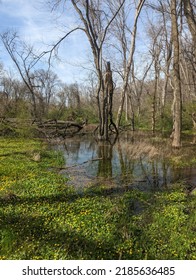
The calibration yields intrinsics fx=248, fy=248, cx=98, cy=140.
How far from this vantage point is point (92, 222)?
18.4 feet

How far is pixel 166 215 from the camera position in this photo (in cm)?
595

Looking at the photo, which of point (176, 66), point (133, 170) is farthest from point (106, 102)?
point (133, 170)

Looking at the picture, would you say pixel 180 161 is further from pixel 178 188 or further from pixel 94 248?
pixel 94 248

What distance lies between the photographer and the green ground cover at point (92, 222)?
4527 mm

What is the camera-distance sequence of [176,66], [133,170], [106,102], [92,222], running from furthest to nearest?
[106,102]
[176,66]
[133,170]
[92,222]

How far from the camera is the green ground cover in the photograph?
4527 millimetres

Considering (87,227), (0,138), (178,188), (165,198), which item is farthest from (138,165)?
(0,138)

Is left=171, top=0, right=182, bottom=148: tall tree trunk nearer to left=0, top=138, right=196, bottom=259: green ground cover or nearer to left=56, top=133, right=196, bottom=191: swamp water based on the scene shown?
left=56, top=133, right=196, bottom=191: swamp water

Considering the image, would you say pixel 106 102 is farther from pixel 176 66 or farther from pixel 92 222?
pixel 92 222

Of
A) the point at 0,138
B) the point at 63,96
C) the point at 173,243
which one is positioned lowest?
the point at 173,243

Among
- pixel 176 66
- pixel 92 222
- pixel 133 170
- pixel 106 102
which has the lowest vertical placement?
pixel 92 222

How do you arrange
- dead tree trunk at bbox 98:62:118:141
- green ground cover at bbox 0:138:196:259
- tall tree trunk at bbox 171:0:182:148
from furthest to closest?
dead tree trunk at bbox 98:62:118:141 < tall tree trunk at bbox 171:0:182:148 < green ground cover at bbox 0:138:196:259

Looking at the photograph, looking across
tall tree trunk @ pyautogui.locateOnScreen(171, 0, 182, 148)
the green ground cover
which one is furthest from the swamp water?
tall tree trunk @ pyautogui.locateOnScreen(171, 0, 182, 148)
